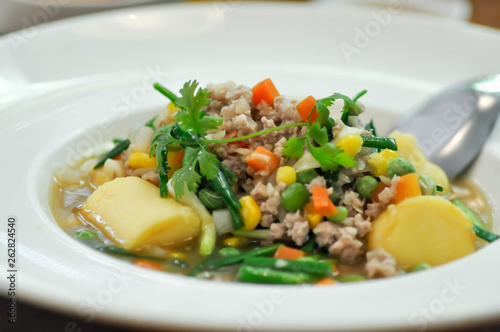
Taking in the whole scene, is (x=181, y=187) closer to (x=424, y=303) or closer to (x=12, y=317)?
(x=12, y=317)

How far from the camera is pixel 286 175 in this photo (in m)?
3.26

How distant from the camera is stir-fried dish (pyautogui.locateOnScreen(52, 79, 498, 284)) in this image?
3.05m

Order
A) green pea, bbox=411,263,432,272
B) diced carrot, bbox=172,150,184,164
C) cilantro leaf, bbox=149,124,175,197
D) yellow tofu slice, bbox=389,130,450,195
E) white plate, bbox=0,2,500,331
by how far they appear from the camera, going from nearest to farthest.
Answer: white plate, bbox=0,2,500,331 < green pea, bbox=411,263,432,272 < cilantro leaf, bbox=149,124,175,197 < diced carrot, bbox=172,150,184,164 < yellow tofu slice, bbox=389,130,450,195

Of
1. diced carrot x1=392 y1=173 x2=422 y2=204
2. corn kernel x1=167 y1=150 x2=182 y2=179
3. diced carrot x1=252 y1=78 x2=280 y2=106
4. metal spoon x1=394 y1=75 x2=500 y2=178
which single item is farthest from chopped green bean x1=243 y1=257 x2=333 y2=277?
metal spoon x1=394 y1=75 x2=500 y2=178

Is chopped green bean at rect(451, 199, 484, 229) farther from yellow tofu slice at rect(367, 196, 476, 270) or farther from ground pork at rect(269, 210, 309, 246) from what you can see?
ground pork at rect(269, 210, 309, 246)

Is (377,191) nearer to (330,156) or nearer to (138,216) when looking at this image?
(330,156)

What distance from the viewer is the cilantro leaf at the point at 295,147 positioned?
331cm

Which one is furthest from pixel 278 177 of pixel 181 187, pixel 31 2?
pixel 31 2

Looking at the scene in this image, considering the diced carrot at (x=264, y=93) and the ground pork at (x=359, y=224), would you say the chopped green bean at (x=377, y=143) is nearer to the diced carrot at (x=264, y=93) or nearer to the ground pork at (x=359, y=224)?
the ground pork at (x=359, y=224)

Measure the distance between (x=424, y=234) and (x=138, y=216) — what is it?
173cm

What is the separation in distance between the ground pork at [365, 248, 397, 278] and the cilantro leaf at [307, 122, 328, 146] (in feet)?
2.51

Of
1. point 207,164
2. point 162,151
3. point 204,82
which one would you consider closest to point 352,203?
point 207,164

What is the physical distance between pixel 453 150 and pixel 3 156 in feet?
11.5

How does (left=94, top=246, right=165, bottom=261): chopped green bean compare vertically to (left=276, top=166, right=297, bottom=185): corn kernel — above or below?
below
